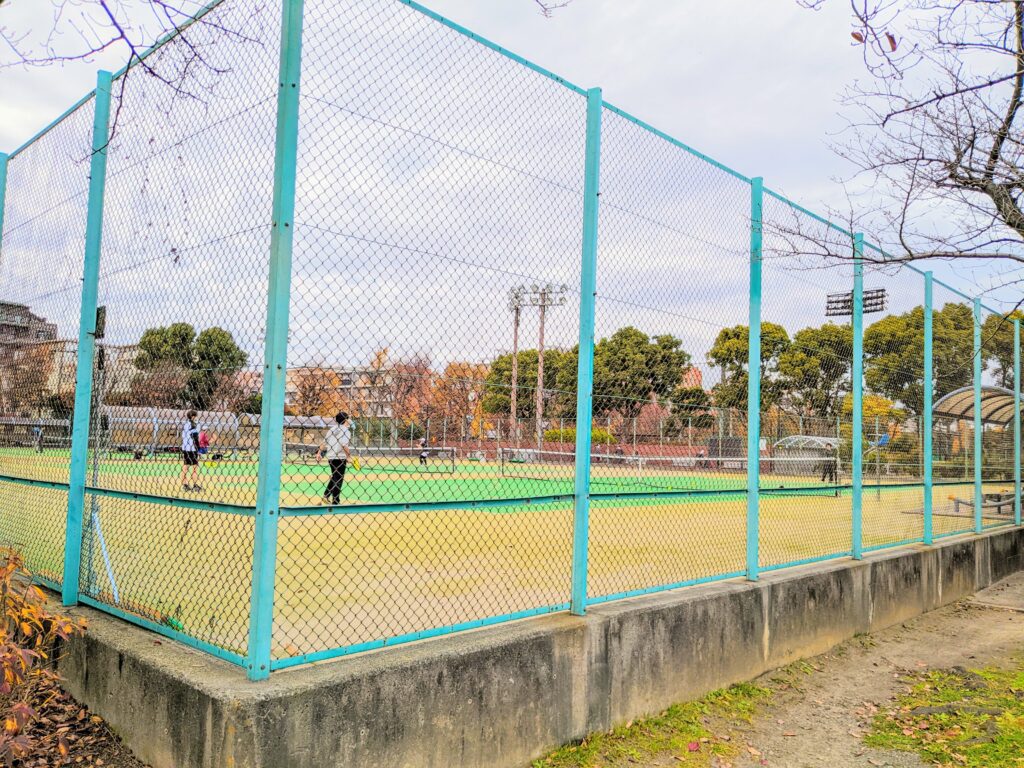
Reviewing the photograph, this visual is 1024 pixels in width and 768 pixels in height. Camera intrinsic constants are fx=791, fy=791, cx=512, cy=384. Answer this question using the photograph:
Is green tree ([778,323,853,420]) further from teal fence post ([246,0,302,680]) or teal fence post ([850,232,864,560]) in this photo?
teal fence post ([246,0,302,680])

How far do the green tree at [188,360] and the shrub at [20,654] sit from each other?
0.99 meters

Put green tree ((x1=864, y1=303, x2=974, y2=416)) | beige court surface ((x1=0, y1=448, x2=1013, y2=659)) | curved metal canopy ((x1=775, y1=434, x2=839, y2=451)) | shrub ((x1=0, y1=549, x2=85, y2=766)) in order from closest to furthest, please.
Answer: shrub ((x1=0, y1=549, x2=85, y2=766))
beige court surface ((x1=0, y1=448, x2=1013, y2=659))
curved metal canopy ((x1=775, y1=434, x2=839, y2=451))
green tree ((x1=864, y1=303, x2=974, y2=416))

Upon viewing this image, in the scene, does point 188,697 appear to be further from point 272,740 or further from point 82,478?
point 82,478

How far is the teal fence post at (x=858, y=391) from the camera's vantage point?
688 cm

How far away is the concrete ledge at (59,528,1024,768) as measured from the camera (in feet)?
9.45

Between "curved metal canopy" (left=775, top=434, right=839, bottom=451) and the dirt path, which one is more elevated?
"curved metal canopy" (left=775, top=434, right=839, bottom=451)

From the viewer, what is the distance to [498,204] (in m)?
3.94

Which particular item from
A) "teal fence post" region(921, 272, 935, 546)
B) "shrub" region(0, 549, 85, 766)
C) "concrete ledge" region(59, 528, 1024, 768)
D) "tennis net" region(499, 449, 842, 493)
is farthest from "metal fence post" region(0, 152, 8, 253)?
"teal fence post" region(921, 272, 935, 546)

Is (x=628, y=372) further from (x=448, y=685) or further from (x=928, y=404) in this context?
(x=928, y=404)

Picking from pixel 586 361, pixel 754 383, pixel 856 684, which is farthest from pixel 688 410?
pixel 856 684

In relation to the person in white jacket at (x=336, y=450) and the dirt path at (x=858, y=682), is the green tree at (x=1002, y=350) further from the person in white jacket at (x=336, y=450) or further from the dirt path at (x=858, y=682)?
the person in white jacket at (x=336, y=450)

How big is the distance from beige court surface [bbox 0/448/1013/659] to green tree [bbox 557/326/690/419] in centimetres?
53

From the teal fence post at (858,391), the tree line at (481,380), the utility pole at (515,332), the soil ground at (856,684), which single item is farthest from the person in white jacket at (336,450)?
the teal fence post at (858,391)

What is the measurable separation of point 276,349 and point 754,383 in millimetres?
3811
